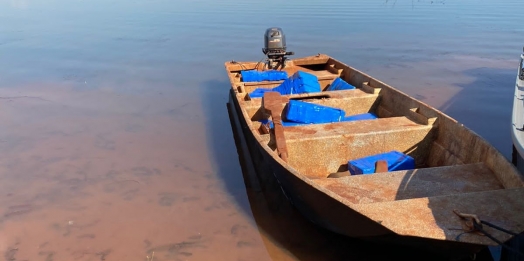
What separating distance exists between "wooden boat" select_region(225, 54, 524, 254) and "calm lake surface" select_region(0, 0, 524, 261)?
39cm

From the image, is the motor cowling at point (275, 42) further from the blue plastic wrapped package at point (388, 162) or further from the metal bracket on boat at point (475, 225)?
the metal bracket on boat at point (475, 225)

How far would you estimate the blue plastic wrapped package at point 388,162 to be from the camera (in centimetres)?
452

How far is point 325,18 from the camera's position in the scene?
1939 centimetres

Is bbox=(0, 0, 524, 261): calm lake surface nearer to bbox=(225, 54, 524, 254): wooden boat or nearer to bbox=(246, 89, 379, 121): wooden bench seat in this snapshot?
bbox=(225, 54, 524, 254): wooden boat

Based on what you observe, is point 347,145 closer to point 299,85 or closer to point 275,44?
point 299,85

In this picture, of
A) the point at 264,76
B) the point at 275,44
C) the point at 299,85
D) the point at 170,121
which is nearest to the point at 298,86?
the point at 299,85

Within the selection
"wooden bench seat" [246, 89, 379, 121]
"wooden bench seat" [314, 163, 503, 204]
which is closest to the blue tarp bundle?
"wooden bench seat" [246, 89, 379, 121]

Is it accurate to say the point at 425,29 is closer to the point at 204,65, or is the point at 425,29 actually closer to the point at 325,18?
the point at 325,18

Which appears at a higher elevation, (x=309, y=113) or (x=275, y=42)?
(x=275, y=42)

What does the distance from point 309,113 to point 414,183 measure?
203 cm

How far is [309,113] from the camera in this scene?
18.4 ft

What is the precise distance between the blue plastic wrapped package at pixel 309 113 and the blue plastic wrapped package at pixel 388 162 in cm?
111

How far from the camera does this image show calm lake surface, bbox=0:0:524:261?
4.49 meters

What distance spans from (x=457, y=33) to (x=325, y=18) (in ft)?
20.0
